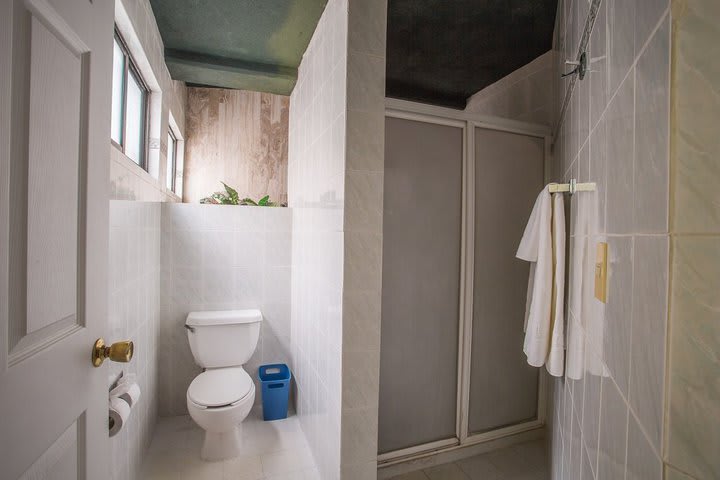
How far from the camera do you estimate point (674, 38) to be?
42cm

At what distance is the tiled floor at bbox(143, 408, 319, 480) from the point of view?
1.88m

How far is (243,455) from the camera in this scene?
204 centimetres

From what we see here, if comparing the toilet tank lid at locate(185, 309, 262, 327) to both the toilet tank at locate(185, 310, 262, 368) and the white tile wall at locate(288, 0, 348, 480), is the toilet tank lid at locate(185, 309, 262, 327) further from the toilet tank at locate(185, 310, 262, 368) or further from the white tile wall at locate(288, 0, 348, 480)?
the white tile wall at locate(288, 0, 348, 480)

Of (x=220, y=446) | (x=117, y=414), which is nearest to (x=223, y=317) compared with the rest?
(x=220, y=446)

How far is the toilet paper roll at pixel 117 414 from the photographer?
3.35 ft

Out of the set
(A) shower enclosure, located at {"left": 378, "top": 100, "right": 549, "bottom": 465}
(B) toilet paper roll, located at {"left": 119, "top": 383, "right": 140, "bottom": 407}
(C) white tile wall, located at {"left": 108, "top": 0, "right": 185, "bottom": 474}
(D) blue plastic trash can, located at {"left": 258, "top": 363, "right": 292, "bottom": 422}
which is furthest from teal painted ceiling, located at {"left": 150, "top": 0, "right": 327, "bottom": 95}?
(D) blue plastic trash can, located at {"left": 258, "top": 363, "right": 292, "bottom": 422}

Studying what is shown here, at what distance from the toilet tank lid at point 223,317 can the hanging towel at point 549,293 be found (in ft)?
5.91

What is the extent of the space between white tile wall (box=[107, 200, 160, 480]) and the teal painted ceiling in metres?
1.16

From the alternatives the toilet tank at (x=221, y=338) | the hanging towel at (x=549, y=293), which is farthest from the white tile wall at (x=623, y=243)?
the toilet tank at (x=221, y=338)

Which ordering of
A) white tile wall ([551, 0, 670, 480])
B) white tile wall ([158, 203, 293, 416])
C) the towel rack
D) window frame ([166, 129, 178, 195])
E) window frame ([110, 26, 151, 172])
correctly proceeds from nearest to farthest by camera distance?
1. white tile wall ([551, 0, 670, 480])
2. the towel rack
3. window frame ([110, 26, 151, 172])
4. white tile wall ([158, 203, 293, 416])
5. window frame ([166, 129, 178, 195])

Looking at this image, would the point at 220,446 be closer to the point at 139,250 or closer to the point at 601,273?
the point at 139,250

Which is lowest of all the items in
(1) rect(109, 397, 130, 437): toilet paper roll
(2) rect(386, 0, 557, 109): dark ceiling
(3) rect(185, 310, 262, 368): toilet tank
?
(3) rect(185, 310, 262, 368): toilet tank

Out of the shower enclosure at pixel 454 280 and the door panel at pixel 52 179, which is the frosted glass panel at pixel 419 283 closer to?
the shower enclosure at pixel 454 280

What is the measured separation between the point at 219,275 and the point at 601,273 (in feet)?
7.89
